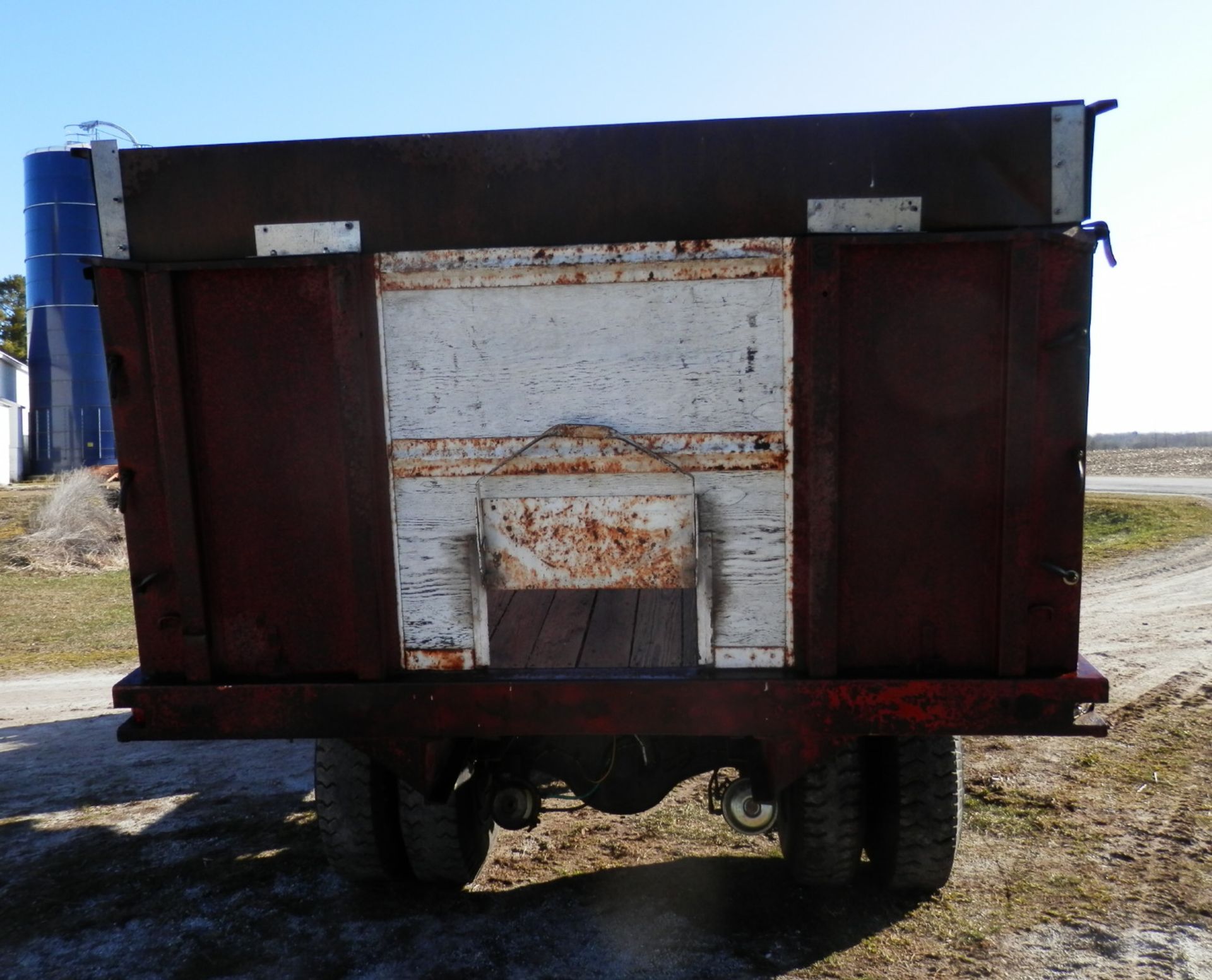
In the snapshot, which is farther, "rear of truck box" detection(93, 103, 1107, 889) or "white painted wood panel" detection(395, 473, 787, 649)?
"white painted wood panel" detection(395, 473, 787, 649)

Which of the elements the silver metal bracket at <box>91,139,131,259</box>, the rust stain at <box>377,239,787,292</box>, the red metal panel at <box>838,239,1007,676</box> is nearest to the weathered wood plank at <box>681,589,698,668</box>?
the red metal panel at <box>838,239,1007,676</box>

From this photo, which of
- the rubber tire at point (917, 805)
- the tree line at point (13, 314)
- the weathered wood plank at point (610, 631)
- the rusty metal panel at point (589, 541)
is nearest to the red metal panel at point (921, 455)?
the rusty metal panel at point (589, 541)

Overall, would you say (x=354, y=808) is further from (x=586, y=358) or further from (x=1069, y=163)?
(x=1069, y=163)

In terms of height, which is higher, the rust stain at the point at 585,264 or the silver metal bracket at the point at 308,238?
the silver metal bracket at the point at 308,238

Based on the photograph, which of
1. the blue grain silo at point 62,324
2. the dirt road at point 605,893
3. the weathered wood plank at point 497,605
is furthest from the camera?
the blue grain silo at point 62,324

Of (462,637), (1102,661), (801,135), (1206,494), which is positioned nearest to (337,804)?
(462,637)

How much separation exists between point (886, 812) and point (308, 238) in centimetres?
307

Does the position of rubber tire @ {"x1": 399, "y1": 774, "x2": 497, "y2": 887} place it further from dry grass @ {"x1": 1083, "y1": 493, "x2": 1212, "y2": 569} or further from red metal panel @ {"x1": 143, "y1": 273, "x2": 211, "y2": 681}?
dry grass @ {"x1": 1083, "y1": 493, "x2": 1212, "y2": 569}

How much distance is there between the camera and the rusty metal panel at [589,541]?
9.88 feet

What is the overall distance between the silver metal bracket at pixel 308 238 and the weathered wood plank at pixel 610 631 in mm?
1749

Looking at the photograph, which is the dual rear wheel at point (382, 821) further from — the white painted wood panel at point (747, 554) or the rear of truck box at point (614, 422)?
the white painted wood panel at point (747, 554)

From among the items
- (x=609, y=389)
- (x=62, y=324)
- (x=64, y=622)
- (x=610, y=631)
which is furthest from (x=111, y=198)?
A: (x=62, y=324)

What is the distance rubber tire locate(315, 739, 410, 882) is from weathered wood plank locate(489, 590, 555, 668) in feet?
2.24

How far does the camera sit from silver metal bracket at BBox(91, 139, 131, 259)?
9.89ft
